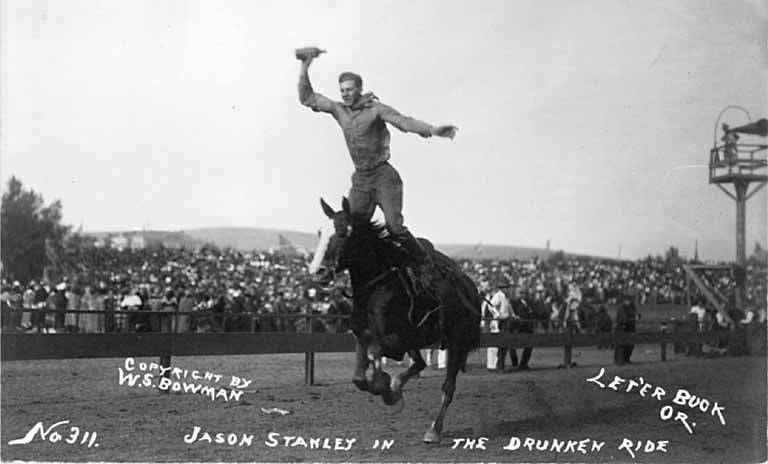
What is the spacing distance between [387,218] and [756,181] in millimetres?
7277

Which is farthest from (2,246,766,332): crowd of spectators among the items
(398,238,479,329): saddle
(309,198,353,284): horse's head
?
(309,198,353,284): horse's head

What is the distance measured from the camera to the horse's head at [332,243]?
879 cm

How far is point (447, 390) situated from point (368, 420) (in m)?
1.23

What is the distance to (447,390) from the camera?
33.0 feet

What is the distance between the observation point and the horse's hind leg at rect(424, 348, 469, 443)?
9.41m

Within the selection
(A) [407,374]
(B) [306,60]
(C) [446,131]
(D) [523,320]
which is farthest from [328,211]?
(D) [523,320]

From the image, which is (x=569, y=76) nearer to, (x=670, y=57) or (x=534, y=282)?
(x=670, y=57)

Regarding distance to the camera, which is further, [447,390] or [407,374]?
[447,390]

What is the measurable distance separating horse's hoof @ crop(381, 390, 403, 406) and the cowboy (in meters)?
1.39

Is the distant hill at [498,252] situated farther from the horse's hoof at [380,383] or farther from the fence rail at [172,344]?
the horse's hoof at [380,383]

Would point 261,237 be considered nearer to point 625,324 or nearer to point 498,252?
point 498,252

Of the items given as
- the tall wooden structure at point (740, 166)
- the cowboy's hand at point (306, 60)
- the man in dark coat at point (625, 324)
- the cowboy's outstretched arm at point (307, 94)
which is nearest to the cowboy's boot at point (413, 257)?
the cowboy's outstretched arm at point (307, 94)

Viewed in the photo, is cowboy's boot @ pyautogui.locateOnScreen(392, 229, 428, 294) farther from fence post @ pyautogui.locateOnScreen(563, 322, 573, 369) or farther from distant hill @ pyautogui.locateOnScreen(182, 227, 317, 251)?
fence post @ pyautogui.locateOnScreen(563, 322, 573, 369)

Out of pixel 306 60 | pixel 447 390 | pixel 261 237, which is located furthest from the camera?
pixel 261 237
